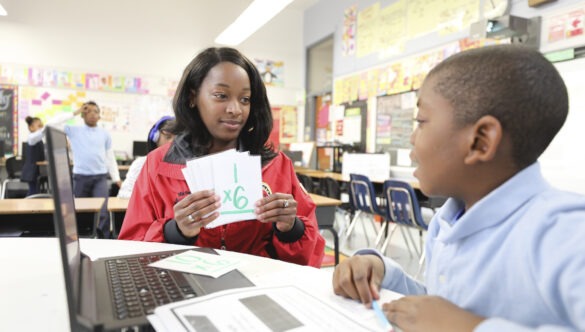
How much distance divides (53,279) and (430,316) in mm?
777

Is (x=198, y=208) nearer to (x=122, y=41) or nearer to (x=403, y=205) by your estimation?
(x=403, y=205)

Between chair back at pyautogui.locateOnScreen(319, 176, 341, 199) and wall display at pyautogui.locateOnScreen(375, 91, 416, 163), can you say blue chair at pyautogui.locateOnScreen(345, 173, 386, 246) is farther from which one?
wall display at pyautogui.locateOnScreen(375, 91, 416, 163)

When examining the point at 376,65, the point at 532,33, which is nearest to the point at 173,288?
the point at 532,33

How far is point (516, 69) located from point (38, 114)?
7427 millimetres

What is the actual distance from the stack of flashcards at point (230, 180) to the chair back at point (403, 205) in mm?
2448

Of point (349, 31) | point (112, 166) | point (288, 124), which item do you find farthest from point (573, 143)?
point (288, 124)

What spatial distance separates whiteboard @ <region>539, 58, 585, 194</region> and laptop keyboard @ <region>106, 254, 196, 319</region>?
320 centimetres

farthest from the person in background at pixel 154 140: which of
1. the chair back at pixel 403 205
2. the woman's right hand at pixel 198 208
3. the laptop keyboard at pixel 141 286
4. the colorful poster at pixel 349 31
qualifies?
the colorful poster at pixel 349 31

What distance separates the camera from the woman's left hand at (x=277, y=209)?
97 centimetres

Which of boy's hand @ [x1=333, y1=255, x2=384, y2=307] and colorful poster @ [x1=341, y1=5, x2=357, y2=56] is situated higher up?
colorful poster @ [x1=341, y1=5, x2=357, y2=56]

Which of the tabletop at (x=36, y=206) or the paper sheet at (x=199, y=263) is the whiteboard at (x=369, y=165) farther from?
the paper sheet at (x=199, y=263)

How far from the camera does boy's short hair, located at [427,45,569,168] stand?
0.55 m

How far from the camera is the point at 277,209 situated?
1.00 meters

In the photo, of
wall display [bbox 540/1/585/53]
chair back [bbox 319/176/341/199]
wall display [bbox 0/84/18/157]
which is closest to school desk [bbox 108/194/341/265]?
chair back [bbox 319/176/341/199]
